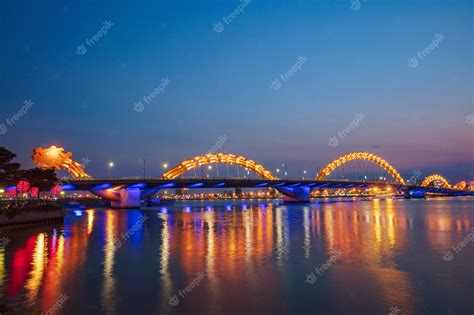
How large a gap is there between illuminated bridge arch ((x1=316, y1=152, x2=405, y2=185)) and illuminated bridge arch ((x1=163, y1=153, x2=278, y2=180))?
1187 inches

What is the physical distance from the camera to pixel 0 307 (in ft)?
40.6

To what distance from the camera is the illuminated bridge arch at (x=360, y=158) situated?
16575 centimetres

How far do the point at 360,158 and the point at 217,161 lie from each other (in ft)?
235

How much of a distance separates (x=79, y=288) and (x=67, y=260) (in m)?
7.03

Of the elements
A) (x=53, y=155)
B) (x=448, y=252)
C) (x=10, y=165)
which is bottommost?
(x=448, y=252)

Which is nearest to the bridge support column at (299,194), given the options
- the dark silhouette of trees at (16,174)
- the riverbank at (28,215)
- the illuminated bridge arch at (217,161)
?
the illuminated bridge arch at (217,161)

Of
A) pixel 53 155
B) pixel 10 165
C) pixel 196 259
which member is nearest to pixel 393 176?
pixel 53 155

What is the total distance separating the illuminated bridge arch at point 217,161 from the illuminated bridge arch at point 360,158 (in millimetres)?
30144

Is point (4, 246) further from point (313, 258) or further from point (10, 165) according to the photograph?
point (10, 165)

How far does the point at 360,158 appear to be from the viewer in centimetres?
18250

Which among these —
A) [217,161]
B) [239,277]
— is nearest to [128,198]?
[217,161]

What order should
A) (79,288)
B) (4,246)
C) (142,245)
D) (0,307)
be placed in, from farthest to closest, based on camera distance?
(142,245) < (4,246) < (79,288) < (0,307)

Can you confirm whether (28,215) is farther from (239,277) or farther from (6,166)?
(239,277)

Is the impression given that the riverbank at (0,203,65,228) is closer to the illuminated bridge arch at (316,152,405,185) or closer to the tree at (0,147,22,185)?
the tree at (0,147,22,185)
